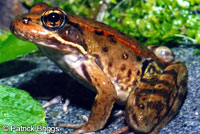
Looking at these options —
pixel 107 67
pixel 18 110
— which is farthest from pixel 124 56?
pixel 18 110

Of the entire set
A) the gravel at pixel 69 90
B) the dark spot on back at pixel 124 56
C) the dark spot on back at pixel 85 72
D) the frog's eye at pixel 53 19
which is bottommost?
the gravel at pixel 69 90

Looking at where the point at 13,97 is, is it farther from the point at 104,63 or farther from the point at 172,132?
the point at 172,132

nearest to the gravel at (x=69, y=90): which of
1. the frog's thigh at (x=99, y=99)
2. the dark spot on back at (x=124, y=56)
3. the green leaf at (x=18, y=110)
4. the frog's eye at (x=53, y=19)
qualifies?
the frog's thigh at (x=99, y=99)

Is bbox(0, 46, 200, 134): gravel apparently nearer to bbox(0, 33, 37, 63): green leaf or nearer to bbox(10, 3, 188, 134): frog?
bbox(10, 3, 188, 134): frog

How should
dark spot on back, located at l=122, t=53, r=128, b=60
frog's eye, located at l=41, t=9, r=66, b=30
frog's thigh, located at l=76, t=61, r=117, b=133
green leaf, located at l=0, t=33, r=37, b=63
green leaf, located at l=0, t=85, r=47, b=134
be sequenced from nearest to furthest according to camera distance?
green leaf, located at l=0, t=85, r=47, b=134, frog's eye, located at l=41, t=9, r=66, b=30, frog's thigh, located at l=76, t=61, r=117, b=133, dark spot on back, located at l=122, t=53, r=128, b=60, green leaf, located at l=0, t=33, r=37, b=63

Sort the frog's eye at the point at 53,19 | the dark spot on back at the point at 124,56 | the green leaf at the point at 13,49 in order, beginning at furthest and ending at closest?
1. the green leaf at the point at 13,49
2. the dark spot on back at the point at 124,56
3. the frog's eye at the point at 53,19

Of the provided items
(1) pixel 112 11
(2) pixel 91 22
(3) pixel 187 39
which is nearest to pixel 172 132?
(2) pixel 91 22

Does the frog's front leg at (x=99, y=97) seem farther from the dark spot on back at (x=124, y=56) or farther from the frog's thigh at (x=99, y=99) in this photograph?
the dark spot on back at (x=124, y=56)

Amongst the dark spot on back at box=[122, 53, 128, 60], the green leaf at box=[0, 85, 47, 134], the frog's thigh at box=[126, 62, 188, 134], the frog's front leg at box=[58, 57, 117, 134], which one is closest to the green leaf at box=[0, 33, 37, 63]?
the green leaf at box=[0, 85, 47, 134]

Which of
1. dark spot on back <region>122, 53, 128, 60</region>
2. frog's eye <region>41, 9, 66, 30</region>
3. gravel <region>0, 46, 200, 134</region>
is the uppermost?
frog's eye <region>41, 9, 66, 30</region>
